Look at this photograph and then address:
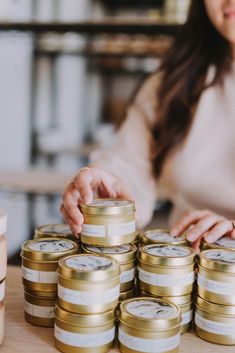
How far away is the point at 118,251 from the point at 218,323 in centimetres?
21

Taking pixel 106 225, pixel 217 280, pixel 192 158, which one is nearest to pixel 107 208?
pixel 106 225

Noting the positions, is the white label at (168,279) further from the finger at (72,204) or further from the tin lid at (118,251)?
the finger at (72,204)

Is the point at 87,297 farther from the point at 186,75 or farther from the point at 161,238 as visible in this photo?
the point at 186,75

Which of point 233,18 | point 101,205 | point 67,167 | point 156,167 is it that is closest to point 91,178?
point 101,205

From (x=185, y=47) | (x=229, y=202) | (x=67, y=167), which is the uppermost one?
(x=185, y=47)

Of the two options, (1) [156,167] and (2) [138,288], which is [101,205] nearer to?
(2) [138,288]

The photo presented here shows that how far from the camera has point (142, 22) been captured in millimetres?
2232


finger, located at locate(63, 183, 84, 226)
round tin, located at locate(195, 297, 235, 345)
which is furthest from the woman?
round tin, located at locate(195, 297, 235, 345)

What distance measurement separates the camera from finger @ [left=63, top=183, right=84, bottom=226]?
0.97 metres

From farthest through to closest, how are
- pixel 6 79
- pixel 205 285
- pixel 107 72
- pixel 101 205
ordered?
pixel 107 72 < pixel 6 79 < pixel 101 205 < pixel 205 285

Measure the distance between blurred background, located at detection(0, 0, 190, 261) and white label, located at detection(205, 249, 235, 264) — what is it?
1452mm

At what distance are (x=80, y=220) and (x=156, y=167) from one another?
0.73m

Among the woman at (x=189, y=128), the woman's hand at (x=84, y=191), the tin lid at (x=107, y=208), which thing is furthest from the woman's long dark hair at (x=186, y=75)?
the tin lid at (x=107, y=208)

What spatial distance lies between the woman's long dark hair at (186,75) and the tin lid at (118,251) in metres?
0.68
